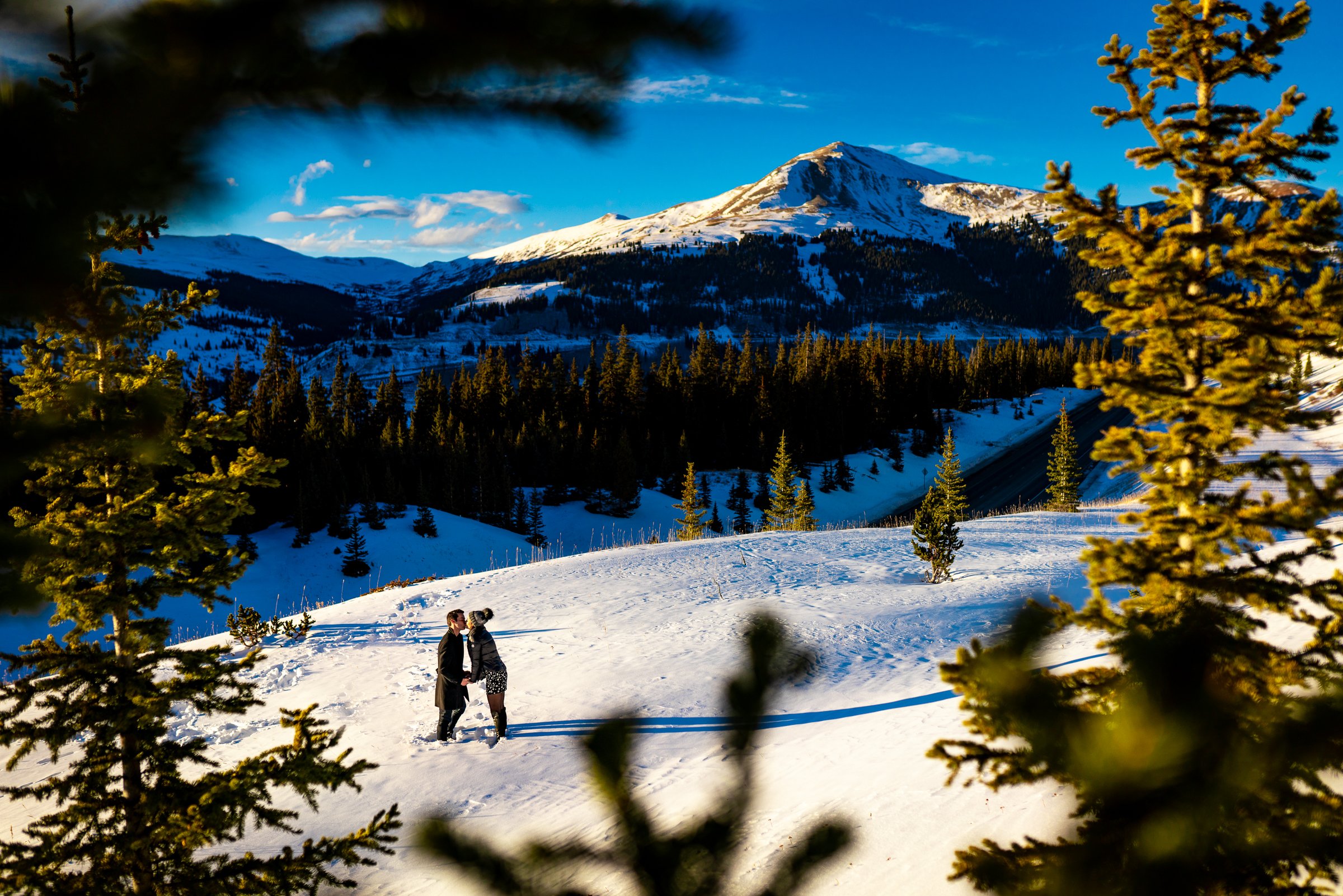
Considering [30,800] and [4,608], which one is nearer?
[4,608]

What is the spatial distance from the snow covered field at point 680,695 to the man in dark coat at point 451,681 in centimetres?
28

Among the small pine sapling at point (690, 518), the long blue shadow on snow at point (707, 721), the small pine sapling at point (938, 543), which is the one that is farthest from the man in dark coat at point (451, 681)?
the small pine sapling at point (690, 518)

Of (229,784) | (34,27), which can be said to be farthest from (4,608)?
(229,784)

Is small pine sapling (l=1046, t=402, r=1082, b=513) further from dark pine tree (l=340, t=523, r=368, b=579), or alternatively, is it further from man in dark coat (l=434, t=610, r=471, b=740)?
dark pine tree (l=340, t=523, r=368, b=579)

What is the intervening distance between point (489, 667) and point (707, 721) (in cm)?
262

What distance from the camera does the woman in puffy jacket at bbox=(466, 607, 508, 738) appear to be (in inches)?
308

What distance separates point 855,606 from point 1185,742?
418 inches

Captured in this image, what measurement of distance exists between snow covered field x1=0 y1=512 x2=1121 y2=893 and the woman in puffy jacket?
41cm

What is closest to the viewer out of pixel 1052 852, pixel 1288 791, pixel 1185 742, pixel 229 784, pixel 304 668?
pixel 1185 742

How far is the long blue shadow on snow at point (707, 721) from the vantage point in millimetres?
7734

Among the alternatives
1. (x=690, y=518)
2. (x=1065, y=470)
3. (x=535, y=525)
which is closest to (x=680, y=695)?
(x=690, y=518)

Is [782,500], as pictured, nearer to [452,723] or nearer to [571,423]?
[452,723]

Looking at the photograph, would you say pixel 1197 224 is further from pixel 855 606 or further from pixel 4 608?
pixel 855 606

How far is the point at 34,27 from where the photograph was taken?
989 mm
